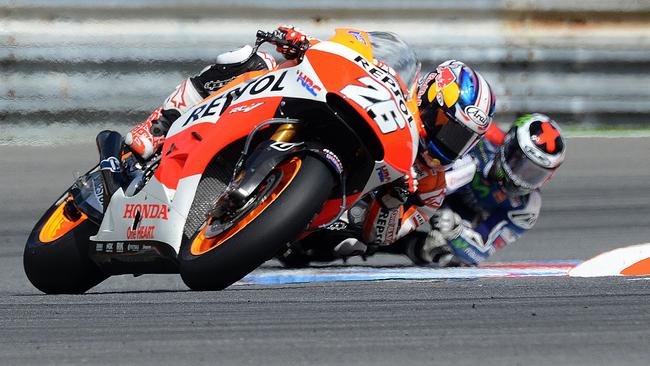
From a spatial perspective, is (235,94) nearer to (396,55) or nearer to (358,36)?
(358,36)

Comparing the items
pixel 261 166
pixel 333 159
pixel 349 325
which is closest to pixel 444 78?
pixel 333 159

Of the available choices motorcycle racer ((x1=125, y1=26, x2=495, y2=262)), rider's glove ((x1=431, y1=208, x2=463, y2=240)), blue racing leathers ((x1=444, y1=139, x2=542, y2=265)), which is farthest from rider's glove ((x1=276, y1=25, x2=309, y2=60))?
blue racing leathers ((x1=444, y1=139, x2=542, y2=265))

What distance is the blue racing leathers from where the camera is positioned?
22.9ft

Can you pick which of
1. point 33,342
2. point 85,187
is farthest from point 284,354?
→ point 85,187

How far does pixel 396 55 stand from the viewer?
17.7 feet

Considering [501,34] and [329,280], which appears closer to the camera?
[329,280]

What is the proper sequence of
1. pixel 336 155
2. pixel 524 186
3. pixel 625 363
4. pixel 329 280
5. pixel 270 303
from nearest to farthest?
pixel 625 363
pixel 270 303
pixel 336 155
pixel 329 280
pixel 524 186

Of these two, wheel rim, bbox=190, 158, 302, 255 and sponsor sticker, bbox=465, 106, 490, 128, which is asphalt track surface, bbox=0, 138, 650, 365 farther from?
sponsor sticker, bbox=465, 106, 490, 128

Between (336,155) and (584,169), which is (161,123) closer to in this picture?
(336,155)

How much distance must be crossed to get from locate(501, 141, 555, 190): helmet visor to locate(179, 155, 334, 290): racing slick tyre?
86.7 inches

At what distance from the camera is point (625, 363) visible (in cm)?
316

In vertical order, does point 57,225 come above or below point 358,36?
below

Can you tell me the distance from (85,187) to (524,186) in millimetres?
2368

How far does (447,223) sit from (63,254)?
80.5 inches
